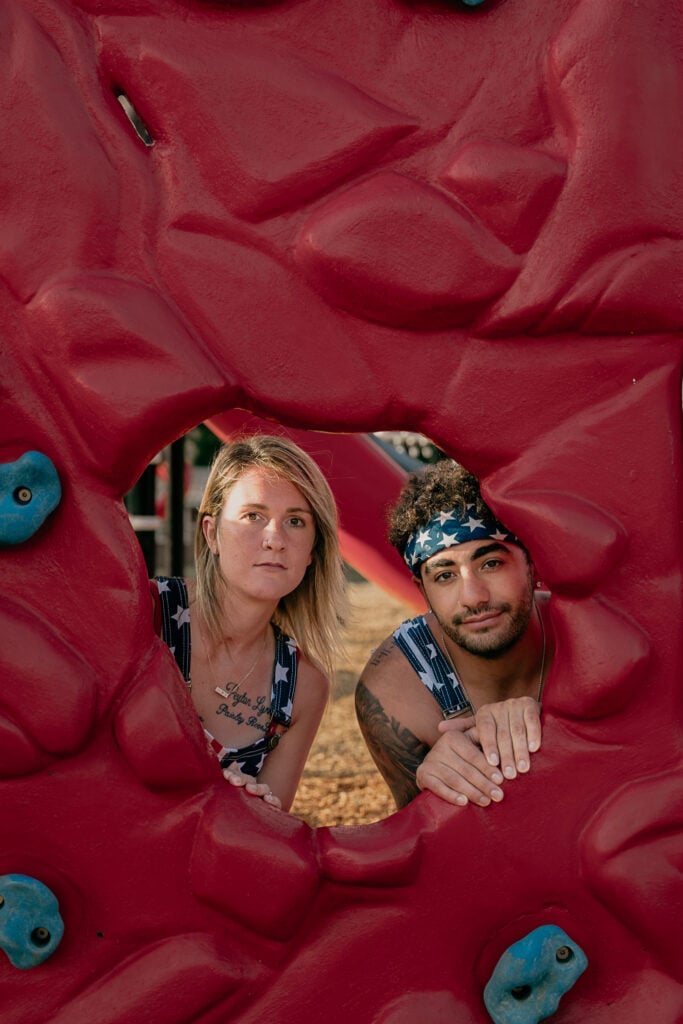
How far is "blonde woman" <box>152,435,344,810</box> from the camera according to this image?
6.52 feet

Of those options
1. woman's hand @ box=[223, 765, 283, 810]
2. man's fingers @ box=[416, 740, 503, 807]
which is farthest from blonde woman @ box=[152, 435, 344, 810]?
man's fingers @ box=[416, 740, 503, 807]

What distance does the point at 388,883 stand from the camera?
4.45ft

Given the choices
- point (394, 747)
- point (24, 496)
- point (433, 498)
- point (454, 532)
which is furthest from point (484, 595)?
point (24, 496)

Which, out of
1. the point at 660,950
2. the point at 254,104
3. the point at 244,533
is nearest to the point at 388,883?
the point at 660,950

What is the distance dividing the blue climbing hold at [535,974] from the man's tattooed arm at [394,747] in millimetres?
598

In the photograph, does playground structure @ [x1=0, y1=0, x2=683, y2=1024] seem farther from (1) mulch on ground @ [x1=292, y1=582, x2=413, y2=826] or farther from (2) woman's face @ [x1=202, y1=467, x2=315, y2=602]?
(1) mulch on ground @ [x1=292, y1=582, x2=413, y2=826]

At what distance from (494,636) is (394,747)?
30cm

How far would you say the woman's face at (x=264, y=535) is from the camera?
6.43ft

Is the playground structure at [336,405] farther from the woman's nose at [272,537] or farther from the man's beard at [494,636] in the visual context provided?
the woman's nose at [272,537]

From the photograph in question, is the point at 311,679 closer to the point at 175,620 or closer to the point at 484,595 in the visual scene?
the point at 175,620

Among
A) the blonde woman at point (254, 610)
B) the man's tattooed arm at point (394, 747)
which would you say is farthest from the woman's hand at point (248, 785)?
the man's tattooed arm at point (394, 747)

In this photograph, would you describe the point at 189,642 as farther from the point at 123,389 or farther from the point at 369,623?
the point at 369,623

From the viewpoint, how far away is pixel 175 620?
2080mm

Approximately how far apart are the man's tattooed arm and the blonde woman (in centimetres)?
18
